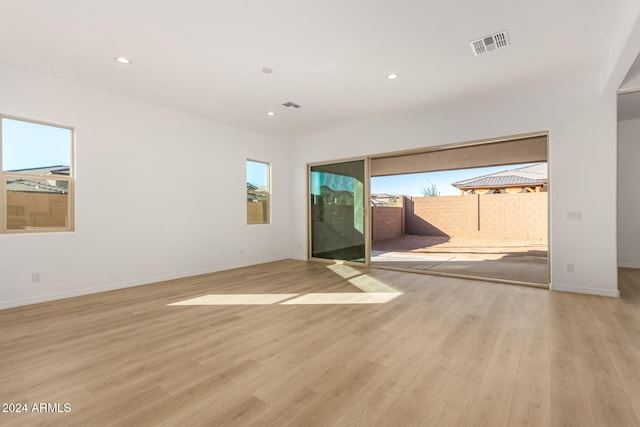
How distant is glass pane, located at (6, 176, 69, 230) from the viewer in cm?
346

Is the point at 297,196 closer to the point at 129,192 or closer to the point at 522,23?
the point at 129,192

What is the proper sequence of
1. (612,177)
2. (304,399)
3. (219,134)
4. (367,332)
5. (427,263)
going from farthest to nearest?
1. (427,263)
2. (219,134)
3. (612,177)
4. (367,332)
5. (304,399)

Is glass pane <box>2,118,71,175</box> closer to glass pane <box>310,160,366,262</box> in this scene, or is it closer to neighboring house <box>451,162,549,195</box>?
glass pane <box>310,160,366,262</box>

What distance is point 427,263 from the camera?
607cm

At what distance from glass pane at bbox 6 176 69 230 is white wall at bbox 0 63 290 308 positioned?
156mm

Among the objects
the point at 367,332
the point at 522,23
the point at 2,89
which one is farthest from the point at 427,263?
the point at 2,89

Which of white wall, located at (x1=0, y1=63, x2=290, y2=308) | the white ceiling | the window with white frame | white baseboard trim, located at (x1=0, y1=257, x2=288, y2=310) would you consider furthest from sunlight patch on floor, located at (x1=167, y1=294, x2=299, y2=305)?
the white ceiling

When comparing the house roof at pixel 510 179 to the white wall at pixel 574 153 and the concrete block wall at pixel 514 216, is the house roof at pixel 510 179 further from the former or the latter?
the white wall at pixel 574 153

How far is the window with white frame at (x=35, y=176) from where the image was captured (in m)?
3.42

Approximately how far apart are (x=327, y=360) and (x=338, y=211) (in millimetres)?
4331

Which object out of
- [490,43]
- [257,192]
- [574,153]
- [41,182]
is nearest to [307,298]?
[257,192]

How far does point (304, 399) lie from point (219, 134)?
488 cm

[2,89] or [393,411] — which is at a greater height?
[2,89]

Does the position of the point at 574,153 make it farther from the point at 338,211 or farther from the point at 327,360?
the point at 327,360
